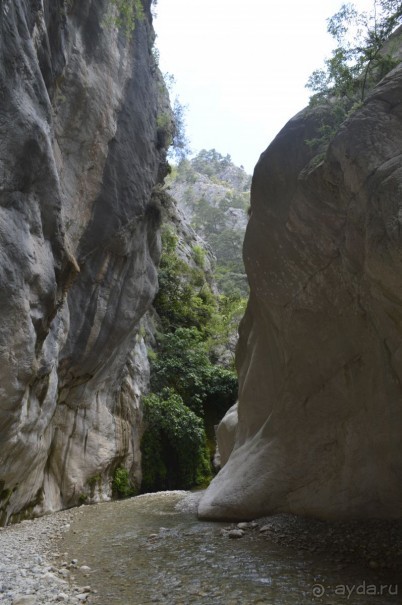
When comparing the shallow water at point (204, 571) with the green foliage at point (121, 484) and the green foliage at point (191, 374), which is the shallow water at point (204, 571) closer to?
the green foliage at point (121, 484)

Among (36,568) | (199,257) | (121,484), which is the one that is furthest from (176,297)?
(36,568)

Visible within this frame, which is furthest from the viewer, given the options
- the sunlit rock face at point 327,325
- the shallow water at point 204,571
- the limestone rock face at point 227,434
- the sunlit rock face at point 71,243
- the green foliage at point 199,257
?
the green foliage at point 199,257

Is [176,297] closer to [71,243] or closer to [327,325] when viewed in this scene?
[71,243]

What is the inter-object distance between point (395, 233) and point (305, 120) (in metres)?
4.25

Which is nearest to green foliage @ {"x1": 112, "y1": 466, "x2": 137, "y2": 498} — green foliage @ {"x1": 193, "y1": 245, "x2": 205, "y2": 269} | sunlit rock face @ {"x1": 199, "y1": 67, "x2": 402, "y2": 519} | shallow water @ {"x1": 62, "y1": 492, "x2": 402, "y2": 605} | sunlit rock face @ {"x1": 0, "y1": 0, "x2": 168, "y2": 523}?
sunlit rock face @ {"x1": 0, "y1": 0, "x2": 168, "y2": 523}

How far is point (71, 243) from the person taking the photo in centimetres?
1291

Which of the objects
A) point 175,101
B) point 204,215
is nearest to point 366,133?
point 175,101

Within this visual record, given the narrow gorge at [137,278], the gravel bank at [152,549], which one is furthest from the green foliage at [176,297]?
the gravel bank at [152,549]

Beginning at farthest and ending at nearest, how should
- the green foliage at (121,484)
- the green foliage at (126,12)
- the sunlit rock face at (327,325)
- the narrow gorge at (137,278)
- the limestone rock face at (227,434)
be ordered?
1. the green foliage at (121,484)
2. the limestone rock face at (227,434)
3. the green foliage at (126,12)
4. the narrow gorge at (137,278)
5. the sunlit rock face at (327,325)

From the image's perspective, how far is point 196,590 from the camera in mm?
5992

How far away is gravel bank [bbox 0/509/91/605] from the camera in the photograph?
225 inches

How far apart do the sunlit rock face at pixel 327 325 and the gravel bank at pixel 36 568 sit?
11.7 feet

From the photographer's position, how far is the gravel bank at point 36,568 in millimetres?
5711

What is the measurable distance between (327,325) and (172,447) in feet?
44.8
